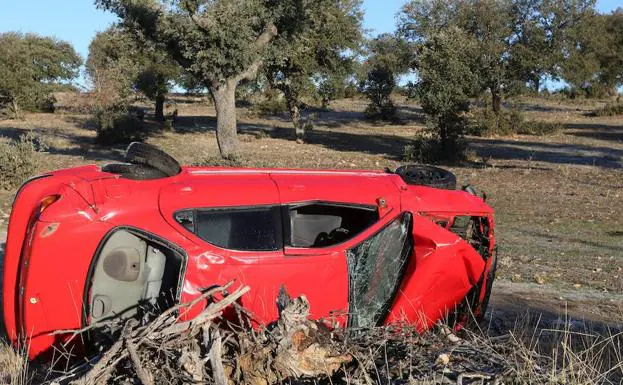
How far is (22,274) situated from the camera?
15.1 feet

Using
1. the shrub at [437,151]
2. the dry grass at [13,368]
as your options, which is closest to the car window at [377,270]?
the dry grass at [13,368]

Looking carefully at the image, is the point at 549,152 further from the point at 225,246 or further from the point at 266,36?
the point at 225,246

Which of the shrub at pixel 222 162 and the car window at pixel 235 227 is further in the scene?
the shrub at pixel 222 162

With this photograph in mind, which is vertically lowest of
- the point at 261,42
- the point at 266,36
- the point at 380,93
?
the point at 380,93

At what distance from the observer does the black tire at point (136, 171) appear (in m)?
4.95

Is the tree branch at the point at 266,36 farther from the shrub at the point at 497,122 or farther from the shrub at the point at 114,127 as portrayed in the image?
the shrub at the point at 497,122

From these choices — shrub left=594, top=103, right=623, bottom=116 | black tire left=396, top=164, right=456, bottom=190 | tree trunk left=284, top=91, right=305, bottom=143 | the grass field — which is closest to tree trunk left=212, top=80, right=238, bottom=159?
the grass field

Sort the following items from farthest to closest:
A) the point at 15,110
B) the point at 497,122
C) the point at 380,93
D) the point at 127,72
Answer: the point at 380,93 < the point at 15,110 < the point at 497,122 < the point at 127,72

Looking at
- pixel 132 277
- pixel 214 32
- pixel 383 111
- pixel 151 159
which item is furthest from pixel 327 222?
pixel 383 111

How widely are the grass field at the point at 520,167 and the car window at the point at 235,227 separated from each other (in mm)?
2393

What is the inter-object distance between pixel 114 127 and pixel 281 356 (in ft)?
97.3

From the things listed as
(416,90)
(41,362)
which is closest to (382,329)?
(41,362)

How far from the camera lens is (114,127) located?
105 feet

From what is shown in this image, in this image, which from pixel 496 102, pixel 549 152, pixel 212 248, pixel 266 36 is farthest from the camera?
pixel 496 102
